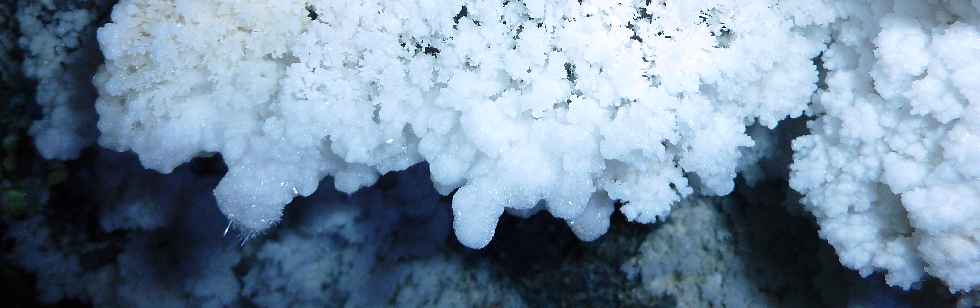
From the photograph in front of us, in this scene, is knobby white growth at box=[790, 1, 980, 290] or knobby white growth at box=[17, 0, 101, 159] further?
knobby white growth at box=[17, 0, 101, 159]

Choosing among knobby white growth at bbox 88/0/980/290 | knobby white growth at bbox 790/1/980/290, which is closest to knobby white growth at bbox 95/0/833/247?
knobby white growth at bbox 88/0/980/290

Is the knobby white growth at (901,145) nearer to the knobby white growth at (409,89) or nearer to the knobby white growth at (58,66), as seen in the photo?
the knobby white growth at (409,89)

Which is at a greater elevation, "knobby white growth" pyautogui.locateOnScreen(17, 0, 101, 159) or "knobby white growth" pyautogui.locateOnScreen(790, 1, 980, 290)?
"knobby white growth" pyautogui.locateOnScreen(790, 1, 980, 290)

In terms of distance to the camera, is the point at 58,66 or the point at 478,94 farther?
the point at 58,66

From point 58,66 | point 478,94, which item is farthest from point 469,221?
point 58,66

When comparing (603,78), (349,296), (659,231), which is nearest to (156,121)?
(603,78)

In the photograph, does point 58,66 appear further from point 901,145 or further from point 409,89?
point 901,145

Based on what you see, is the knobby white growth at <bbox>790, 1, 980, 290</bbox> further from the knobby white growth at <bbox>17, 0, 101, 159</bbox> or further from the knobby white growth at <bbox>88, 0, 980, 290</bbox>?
the knobby white growth at <bbox>17, 0, 101, 159</bbox>
